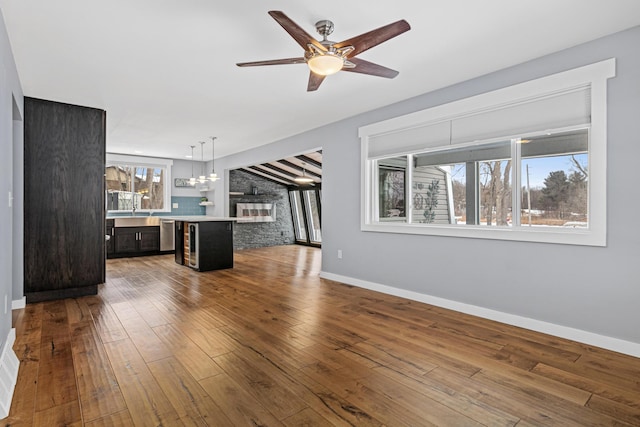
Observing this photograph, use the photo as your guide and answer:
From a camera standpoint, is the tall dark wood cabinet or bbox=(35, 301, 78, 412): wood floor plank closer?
bbox=(35, 301, 78, 412): wood floor plank

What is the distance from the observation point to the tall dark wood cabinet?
4.06 metres

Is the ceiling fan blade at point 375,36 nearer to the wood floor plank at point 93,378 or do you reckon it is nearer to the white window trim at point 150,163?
the wood floor plank at point 93,378

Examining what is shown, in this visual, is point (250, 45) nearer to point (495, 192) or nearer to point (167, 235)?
point (495, 192)

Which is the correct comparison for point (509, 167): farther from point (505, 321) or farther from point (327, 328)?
point (327, 328)

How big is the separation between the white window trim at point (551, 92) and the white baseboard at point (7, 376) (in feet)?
12.4

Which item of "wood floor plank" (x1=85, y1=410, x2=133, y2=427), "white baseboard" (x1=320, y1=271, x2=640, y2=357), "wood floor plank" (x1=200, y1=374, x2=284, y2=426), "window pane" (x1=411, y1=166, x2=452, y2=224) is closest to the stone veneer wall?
"white baseboard" (x1=320, y1=271, x2=640, y2=357)

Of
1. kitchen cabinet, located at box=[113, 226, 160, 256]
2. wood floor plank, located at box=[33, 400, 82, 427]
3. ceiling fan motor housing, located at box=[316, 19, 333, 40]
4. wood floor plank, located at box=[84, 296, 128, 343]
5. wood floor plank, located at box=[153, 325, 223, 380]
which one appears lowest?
wood floor plank, located at box=[33, 400, 82, 427]

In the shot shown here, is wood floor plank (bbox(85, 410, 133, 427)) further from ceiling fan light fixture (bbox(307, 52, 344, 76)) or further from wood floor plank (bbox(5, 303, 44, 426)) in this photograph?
ceiling fan light fixture (bbox(307, 52, 344, 76))

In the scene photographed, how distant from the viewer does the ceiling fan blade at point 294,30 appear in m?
1.92

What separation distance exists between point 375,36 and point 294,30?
20.9 inches

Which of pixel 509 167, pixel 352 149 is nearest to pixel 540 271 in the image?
pixel 509 167

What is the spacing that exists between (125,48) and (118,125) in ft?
10.4

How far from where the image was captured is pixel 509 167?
136 inches

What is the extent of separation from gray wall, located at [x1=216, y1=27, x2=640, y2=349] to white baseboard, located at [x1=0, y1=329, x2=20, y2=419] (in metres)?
3.69
